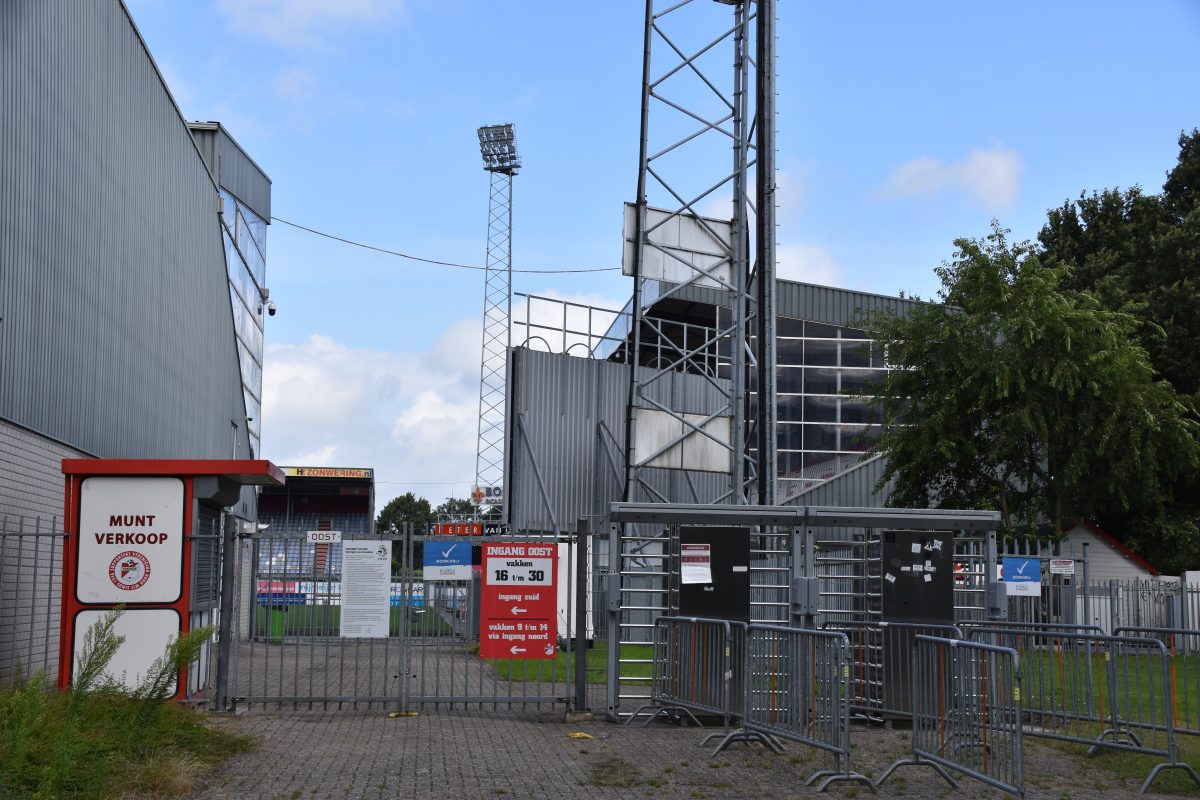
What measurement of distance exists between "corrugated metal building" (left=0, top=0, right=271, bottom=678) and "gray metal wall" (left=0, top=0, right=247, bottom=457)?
36 millimetres

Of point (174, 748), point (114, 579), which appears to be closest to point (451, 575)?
point (114, 579)

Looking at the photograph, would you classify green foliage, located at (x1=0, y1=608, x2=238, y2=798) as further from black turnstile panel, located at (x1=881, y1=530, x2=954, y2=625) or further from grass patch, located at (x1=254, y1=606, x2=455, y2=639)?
black turnstile panel, located at (x1=881, y1=530, x2=954, y2=625)

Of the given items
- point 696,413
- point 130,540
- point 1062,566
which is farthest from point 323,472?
point 130,540

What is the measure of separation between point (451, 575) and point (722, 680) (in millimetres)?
3795

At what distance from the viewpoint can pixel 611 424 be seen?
36125 mm

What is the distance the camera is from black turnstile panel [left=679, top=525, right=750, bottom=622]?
49.2ft

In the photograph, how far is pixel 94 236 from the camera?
1856cm

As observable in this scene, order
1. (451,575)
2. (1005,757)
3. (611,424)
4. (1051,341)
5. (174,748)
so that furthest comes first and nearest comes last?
(611,424) → (1051,341) → (451,575) → (174,748) → (1005,757)

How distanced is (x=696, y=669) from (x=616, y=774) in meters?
3.22

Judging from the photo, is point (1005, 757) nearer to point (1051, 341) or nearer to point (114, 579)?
point (114, 579)

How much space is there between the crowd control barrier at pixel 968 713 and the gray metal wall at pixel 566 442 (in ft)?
74.4

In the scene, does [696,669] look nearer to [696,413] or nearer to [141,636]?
[141,636]

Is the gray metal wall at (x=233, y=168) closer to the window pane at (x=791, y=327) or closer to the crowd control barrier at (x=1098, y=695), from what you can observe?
the window pane at (x=791, y=327)

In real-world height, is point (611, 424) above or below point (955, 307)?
below
